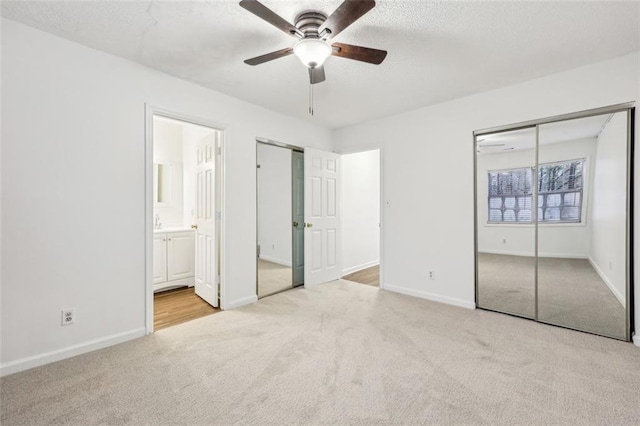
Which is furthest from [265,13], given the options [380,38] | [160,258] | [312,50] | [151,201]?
[160,258]

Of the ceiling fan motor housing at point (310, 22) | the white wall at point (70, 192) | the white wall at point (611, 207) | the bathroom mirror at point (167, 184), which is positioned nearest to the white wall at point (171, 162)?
the bathroom mirror at point (167, 184)

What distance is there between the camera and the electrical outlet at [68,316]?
2.31 metres

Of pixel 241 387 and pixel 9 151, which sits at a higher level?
pixel 9 151

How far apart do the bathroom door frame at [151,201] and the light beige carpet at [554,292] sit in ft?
9.85

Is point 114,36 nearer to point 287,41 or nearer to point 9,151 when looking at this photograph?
point 9,151

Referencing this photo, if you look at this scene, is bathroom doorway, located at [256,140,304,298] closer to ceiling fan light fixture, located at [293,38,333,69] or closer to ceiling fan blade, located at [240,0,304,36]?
ceiling fan light fixture, located at [293,38,333,69]

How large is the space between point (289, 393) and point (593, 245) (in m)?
3.02

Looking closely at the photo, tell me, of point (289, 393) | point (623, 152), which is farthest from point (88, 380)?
point (623, 152)

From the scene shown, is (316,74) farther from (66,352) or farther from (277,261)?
(277,261)

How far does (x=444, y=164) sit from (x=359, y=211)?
84.3 inches

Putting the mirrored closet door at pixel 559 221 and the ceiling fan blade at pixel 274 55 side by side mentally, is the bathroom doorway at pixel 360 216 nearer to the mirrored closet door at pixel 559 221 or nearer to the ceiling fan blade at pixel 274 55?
the mirrored closet door at pixel 559 221

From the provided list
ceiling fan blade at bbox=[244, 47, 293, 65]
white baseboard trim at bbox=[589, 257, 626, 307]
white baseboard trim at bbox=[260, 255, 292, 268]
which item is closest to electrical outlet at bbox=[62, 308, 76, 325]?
ceiling fan blade at bbox=[244, 47, 293, 65]

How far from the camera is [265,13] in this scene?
158 centimetres

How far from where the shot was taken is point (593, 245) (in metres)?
2.77
